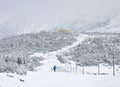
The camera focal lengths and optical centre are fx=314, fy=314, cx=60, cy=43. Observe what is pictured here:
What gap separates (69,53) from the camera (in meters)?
81.2

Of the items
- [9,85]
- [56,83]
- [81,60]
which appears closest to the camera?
[9,85]

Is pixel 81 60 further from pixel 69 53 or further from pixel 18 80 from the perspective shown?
pixel 18 80

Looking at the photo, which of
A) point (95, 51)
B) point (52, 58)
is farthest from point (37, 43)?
point (52, 58)

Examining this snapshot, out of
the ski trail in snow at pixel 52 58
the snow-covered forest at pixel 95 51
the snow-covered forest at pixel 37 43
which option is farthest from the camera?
the snow-covered forest at pixel 37 43

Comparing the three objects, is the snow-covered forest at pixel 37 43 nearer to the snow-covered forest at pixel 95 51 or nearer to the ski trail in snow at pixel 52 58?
the ski trail in snow at pixel 52 58

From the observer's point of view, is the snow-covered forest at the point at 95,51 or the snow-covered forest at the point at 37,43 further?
the snow-covered forest at the point at 37,43

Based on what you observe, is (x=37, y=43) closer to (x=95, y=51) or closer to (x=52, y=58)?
(x=95, y=51)

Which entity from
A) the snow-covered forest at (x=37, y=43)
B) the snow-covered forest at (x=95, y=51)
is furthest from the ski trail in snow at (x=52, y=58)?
the snow-covered forest at (x=95, y=51)

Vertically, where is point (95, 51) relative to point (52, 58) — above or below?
above

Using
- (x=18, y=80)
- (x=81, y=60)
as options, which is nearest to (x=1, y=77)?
(x=18, y=80)

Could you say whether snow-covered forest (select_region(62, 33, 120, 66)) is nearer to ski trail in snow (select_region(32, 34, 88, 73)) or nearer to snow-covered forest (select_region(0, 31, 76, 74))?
ski trail in snow (select_region(32, 34, 88, 73))

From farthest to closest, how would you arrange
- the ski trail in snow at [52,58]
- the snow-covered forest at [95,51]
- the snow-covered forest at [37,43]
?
the snow-covered forest at [37,43]
the snow-covered forest at [95,51]
the ski trail in snow at [52,58]

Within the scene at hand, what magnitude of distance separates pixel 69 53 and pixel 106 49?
1021 centimetres

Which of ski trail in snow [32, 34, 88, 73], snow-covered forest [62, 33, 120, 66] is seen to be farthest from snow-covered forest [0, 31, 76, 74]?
snow-covered forest [62, 33, 120, 66]
